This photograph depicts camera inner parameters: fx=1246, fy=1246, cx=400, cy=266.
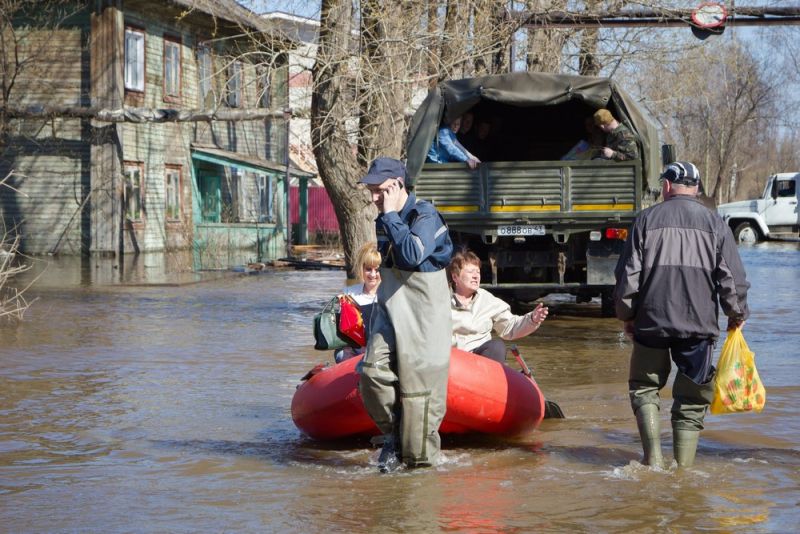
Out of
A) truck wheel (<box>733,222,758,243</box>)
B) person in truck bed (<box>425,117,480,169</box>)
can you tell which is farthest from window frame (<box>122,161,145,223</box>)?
truck wheel (<box>733,222,758,243</box>)

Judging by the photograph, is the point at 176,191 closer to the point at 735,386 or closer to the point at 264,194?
the point at 264,194

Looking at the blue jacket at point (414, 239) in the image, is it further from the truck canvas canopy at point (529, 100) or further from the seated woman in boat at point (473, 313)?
the truck canvas canopy at point (529, 100)

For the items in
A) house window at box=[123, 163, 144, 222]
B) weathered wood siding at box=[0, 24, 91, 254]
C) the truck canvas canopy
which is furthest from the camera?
house window at box=[123, 163, 144, 222]

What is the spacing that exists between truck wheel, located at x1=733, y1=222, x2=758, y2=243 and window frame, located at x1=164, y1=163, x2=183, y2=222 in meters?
17.4

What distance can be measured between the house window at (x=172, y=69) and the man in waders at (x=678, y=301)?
25180 mm

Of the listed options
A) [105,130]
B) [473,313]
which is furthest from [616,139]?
[105,130]

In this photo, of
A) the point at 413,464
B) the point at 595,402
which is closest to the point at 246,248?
the point at 595,402

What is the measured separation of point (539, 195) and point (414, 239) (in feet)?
24.9

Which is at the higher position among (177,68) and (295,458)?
(177,68)

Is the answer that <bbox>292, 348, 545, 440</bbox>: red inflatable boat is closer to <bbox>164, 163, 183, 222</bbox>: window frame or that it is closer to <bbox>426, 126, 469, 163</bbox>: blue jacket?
<bbox>426, 126, 469, 163</bbox>: blue jacket

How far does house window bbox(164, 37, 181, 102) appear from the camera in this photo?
30.7 metres

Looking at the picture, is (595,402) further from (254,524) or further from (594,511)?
(254,524)

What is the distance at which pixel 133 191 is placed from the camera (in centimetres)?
2903

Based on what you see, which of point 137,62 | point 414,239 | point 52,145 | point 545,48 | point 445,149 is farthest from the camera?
point 137,62
